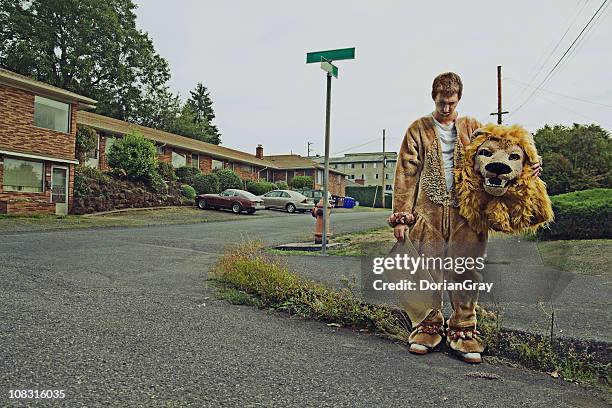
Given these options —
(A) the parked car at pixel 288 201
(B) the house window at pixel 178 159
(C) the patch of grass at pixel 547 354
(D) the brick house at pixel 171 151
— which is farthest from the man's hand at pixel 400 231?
(B) the house window at pixel 178 159

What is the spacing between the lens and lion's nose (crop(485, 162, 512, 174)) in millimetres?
3154

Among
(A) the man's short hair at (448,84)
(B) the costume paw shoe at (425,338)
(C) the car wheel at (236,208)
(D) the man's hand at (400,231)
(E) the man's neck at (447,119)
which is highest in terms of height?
(A) the man's short hair at (448,84)

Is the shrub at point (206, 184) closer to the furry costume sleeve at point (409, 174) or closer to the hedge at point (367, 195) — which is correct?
the hedge at point (367, 195)

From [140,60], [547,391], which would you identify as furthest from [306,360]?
[140,60]

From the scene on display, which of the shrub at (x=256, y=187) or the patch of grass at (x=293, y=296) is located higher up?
the shrub at (x=256, y=187)

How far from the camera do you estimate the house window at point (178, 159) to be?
111 feet

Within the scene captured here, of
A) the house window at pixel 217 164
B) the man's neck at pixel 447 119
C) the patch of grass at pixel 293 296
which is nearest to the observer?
the man's neck at pixel 447 119

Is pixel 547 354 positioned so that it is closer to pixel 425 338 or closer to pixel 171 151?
pixel 425 338

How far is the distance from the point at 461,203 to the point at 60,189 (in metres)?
20.6

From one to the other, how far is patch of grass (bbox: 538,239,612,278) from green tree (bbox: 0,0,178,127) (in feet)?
123

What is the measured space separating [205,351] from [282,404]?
104 cm

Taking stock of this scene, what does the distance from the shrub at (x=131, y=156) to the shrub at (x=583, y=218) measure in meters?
18.2

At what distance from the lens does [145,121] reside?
4634 centimetres

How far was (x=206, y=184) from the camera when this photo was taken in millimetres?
28422
